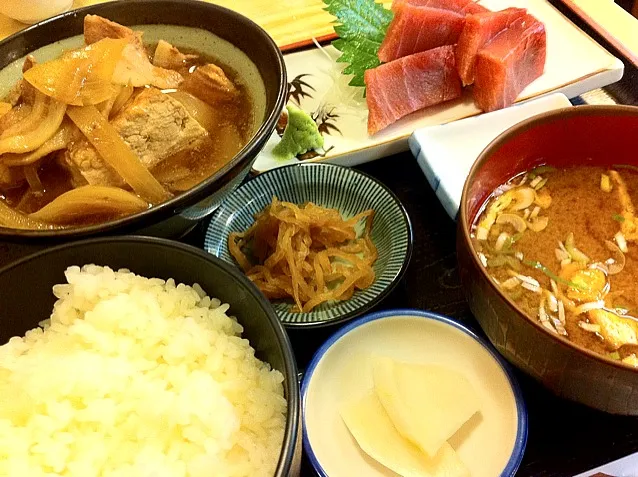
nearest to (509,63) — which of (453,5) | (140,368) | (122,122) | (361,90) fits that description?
(453,5)

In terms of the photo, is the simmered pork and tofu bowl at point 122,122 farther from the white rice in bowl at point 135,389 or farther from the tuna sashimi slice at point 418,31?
the tuna sashimi slice at point 418,31

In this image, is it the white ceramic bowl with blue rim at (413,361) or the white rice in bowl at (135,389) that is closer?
the white rice in bowl at (135,389)

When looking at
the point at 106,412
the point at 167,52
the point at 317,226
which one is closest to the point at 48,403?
the point at 106,412

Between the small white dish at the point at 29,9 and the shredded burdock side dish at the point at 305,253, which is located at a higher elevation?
the small white dish at the point at 29,9

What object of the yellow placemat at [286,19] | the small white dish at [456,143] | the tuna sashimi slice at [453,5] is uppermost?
the tuna sashimi slice at [453,5]

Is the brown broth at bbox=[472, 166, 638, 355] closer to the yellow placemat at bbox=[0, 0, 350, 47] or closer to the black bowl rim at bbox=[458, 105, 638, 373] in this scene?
the black bowl rim at bbox=[458, 105, 638, 373]

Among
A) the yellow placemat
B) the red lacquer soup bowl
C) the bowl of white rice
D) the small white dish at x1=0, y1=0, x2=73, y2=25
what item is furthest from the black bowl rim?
the small white dish at x1=0, y1=0, x2=73, y2=25

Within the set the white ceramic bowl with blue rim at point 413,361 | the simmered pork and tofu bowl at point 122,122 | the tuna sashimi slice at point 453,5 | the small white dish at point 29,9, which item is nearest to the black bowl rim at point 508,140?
the white ceramic bowl with blue rim at point 413,361
